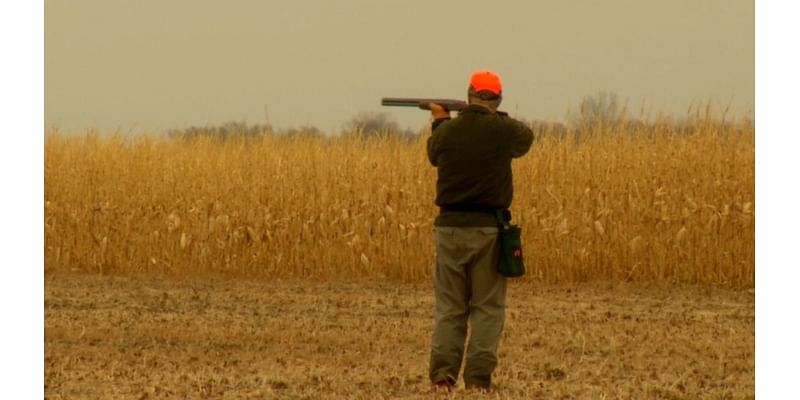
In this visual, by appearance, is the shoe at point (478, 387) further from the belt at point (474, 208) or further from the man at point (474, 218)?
the belt at point (474, 208)

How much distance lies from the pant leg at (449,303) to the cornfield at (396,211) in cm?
772

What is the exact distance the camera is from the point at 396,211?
18016 mm

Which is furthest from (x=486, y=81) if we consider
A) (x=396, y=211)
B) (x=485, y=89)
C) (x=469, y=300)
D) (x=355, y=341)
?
(x=396, y=211)

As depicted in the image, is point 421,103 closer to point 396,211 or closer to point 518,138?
point 518,138

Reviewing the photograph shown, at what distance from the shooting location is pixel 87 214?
19281mm

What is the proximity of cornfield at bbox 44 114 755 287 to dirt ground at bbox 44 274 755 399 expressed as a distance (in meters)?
0.66

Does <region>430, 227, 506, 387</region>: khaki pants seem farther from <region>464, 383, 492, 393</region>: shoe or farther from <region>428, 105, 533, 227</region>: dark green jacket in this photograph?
<region>428, 105, 533, 227</region>: dark green jacket

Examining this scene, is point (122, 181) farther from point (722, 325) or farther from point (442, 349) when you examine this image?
point (442, 349)

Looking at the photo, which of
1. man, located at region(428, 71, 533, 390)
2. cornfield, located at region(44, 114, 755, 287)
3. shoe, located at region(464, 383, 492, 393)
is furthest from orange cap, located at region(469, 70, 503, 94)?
cornfield, located at region(44, 114, 755, 287)

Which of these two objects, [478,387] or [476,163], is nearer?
[476,163]

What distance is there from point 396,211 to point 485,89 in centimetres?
920

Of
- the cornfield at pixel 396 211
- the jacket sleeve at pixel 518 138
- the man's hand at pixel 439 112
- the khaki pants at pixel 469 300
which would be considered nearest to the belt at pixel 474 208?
the khaki pants at pixel 469 300

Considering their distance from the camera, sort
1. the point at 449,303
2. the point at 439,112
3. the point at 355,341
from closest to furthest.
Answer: the point at 449,303 → the point at 439,112 → the point at 355,341

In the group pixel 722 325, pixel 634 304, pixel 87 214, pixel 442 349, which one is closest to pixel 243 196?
pixel 87 214
